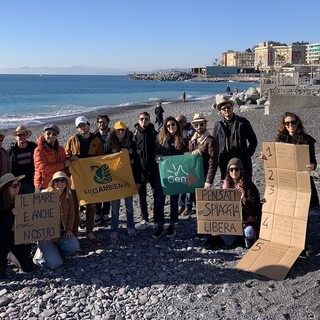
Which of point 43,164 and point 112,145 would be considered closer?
point 43,164

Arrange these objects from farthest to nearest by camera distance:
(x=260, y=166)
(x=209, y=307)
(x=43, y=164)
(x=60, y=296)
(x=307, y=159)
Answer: (x=260, y=166) < (x=43, y=164) < (x=307, y=159) < (x=60, y=296) < (x=209, y=307)

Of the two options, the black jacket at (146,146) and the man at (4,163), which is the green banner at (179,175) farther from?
the man at (4,163)

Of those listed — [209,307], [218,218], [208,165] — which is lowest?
[209,307]

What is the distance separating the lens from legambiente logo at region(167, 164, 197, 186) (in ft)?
24.6

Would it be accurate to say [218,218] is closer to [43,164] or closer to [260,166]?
[43,164]

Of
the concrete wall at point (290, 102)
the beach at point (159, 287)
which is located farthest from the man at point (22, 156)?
the concrete wall at point (290, 102)

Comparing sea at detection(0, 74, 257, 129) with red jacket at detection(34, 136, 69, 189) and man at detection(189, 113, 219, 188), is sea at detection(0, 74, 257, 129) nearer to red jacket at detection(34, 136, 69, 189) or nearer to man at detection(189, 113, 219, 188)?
red jacket at detection(34, 136, 69, 189)

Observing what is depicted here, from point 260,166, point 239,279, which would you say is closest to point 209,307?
point 239,279

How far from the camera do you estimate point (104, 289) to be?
5766 millimetres

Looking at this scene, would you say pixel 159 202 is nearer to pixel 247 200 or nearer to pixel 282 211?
pixel 247 200

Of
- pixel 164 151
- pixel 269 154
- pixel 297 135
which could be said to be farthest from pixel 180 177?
pixel 297 135

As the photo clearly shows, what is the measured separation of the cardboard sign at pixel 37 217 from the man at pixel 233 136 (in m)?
2.90

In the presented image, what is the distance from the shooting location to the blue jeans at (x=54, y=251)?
6.36 meters

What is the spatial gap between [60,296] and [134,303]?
97 cm
